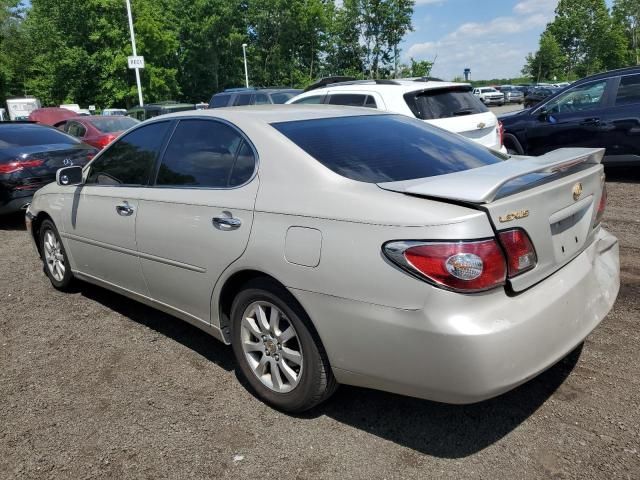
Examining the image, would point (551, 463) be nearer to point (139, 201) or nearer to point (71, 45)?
point (139, 201)

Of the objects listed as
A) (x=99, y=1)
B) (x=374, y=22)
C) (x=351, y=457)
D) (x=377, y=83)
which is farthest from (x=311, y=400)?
(x=374, y=22)

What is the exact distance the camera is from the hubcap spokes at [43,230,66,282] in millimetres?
4918

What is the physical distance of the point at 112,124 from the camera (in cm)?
1321

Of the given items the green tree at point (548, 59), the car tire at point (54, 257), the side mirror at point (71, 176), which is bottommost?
the car tire at point (54, 257)

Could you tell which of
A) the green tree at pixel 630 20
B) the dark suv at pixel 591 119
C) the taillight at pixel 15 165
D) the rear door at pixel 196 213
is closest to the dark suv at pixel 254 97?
the taillight at pixel 15 165

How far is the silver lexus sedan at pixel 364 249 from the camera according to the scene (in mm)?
2260

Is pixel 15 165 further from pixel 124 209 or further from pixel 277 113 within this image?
pixel 277 113

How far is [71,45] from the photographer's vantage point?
134 feet

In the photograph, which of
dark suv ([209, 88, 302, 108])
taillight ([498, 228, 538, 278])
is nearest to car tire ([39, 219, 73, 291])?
taillight ([498, 228, 538, 278])

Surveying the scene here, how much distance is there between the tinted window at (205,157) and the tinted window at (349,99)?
4.68 m

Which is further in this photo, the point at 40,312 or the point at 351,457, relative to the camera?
the point at 40,312

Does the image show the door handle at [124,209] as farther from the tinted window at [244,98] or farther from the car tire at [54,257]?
the tinted window at [244,98]

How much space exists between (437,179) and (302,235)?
691 mm

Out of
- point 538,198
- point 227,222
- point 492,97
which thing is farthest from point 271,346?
point 492,97
